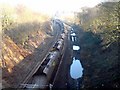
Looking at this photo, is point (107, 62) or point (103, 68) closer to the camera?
point (103, 68)

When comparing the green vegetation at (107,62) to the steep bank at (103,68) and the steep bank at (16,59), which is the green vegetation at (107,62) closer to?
the steep bank at (103,68)

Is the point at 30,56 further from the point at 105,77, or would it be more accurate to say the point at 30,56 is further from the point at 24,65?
the point at 105,77

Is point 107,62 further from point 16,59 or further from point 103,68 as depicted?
point 16,59

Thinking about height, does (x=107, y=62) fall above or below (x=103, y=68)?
above

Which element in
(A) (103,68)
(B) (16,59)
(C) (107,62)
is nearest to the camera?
(A) (103,68)

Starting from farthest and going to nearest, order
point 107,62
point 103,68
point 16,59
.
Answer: point 16,59
point 107,62
point 103,68

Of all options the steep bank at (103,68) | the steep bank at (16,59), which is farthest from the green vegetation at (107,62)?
the steep bank at (16,59)

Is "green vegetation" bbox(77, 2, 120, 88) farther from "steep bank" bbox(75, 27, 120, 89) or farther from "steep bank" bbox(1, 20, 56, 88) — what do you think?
"steep bank" bbox(1, 20, 56, 88)

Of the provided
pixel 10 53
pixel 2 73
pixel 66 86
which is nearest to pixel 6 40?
pixel 10 53

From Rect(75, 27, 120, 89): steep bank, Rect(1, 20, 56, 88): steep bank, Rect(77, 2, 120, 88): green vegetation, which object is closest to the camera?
Rect(75, 27, 120, 89): steep bank

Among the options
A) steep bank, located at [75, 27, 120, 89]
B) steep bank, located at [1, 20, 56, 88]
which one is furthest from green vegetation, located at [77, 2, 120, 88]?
steep bank, located at [1, 20, 56, 88]

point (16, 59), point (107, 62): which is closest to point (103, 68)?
point (107, 62)
